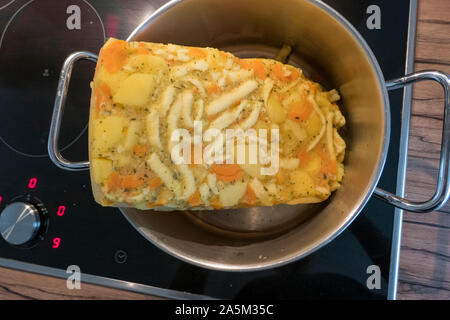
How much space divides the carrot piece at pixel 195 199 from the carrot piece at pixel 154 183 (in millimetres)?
72

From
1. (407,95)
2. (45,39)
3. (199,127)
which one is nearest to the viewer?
(199,127)

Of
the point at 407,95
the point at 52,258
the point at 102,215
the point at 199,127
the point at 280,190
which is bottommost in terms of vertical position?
the point at 52,258

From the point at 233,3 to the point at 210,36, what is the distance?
0.12 meters

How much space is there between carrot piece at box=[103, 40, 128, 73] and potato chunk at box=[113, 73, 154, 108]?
0.03m

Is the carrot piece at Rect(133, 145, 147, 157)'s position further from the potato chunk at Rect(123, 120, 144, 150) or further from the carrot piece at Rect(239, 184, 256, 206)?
the carrot piece at Rect(239, 184, 256, 206)

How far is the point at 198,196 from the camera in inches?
26.7

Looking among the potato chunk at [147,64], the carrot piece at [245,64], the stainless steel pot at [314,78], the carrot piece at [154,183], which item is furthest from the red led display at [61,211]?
the carrot piece at [245,64]

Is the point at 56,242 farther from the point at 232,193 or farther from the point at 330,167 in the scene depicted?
the point at 330,167

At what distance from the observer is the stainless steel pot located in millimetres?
649

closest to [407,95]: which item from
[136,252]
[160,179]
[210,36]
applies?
[210,36]

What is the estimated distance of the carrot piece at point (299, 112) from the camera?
0.72 metres

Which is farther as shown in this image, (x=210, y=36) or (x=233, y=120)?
(x=210, y=36)

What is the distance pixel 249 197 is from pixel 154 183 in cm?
20
